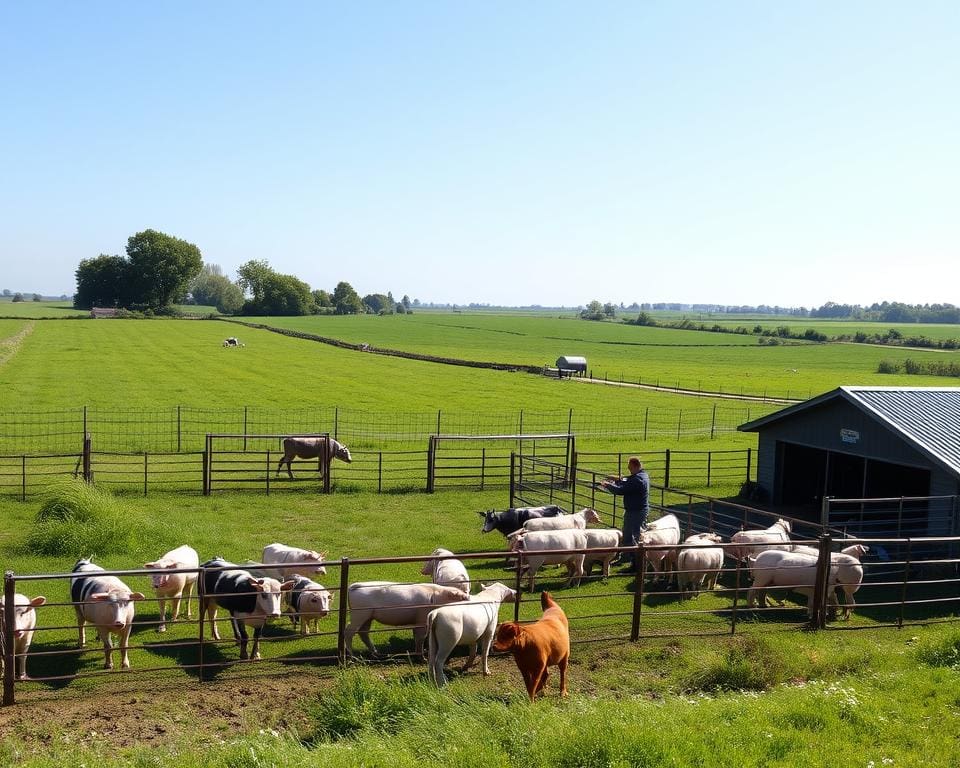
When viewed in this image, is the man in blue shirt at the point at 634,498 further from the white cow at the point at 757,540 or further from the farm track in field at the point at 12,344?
the farm track in field at the point at 12,344

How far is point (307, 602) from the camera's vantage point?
33.9ft

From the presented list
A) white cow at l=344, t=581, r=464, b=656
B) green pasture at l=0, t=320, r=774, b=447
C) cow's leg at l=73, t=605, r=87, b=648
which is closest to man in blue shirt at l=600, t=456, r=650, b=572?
white cow at l=344, t=581, r=464, b=656

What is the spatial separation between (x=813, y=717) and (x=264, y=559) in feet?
25.3

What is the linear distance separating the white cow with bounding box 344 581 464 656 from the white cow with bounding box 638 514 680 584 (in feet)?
13.4

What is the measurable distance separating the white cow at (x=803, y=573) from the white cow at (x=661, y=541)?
1317mm

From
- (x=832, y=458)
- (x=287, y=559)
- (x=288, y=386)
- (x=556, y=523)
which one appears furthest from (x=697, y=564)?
(x=288, y=386)

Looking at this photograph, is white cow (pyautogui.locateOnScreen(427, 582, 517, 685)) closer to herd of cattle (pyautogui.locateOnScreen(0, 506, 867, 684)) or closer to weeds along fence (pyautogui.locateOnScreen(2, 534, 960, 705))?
herd of cattle (pyautogui.locateOnScreen(0, 506, 867, 684))

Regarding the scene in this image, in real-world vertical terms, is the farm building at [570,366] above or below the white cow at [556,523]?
above

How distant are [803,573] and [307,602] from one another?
6.50 m

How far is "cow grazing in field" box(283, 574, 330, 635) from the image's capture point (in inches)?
405

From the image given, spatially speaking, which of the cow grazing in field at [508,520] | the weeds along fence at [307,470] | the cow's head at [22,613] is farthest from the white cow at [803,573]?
the cow's head at [22,613]

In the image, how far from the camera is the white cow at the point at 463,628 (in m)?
8.76

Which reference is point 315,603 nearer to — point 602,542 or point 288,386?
point 602,542

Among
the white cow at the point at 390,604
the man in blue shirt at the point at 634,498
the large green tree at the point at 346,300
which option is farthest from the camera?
the large green tree at the point at 346,300
